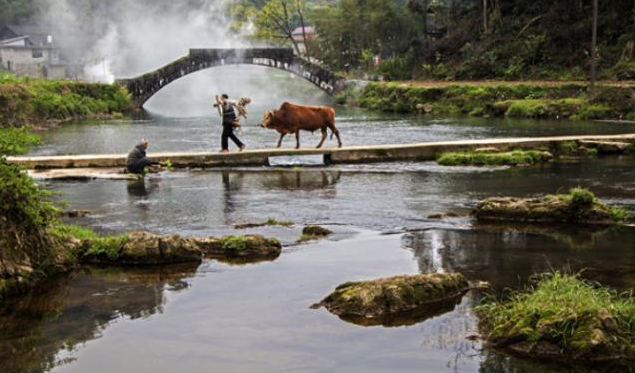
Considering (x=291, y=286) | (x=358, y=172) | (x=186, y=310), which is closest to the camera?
(x=186, y=310)

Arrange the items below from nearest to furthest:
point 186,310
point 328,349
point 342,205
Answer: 1. point 328,349
2. point 186,310
3. point 342,205

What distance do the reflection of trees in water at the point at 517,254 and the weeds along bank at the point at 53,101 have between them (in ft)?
105

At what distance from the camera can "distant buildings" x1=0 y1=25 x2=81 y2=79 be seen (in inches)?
3802

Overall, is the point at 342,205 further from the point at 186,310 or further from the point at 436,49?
the point at 436,49

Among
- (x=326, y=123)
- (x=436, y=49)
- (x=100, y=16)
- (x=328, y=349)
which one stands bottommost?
(x=328, y=349)

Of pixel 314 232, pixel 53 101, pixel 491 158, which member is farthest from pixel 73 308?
pixel 53 101

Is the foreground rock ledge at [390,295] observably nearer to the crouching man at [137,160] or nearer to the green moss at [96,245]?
the green moss at [96,245]

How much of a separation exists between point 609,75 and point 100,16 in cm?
8482

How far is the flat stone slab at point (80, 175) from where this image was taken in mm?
22016

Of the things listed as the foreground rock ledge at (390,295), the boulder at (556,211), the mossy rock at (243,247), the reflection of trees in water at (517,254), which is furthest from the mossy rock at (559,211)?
the foreground rock ledge at (390,295)

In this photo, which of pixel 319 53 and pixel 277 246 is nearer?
pixel 277 246

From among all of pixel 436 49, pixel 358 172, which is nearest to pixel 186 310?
pixel 358 172

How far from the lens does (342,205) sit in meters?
18.1

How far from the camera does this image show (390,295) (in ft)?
34.7
